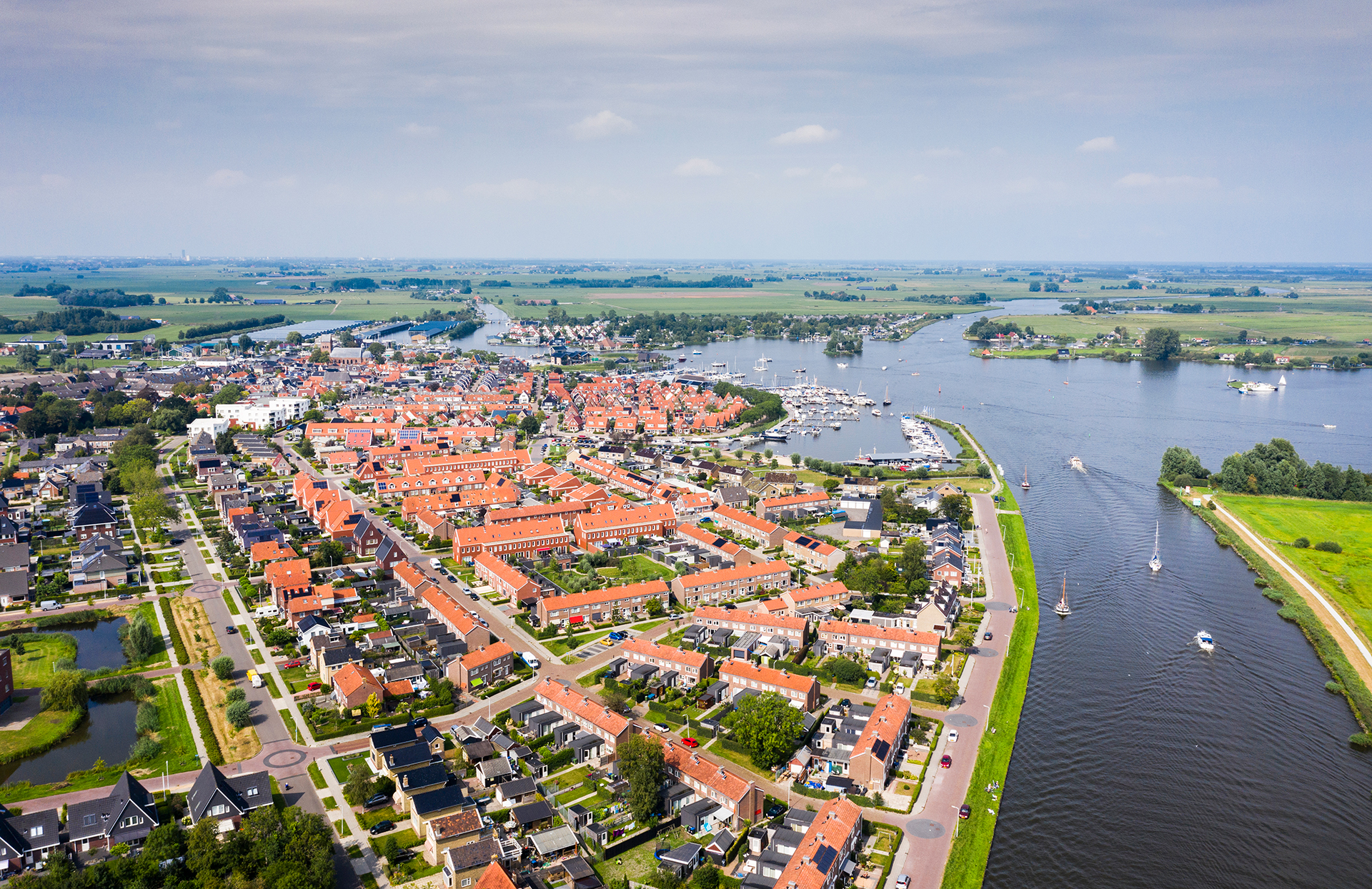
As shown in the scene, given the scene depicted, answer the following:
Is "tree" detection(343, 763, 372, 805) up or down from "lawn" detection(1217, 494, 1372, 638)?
down

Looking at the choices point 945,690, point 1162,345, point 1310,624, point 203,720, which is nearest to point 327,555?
point 203,720

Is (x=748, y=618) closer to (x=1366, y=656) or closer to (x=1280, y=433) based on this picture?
(x=1366, y=656)

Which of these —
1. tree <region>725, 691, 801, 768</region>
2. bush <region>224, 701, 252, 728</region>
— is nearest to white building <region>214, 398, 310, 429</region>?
bush <region>224, 701, 252, 728</region>

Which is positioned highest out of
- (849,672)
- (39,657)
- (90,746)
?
→ (849,672)

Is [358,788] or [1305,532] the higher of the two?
[1305,532]

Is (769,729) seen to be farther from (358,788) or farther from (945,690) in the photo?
(358,788)

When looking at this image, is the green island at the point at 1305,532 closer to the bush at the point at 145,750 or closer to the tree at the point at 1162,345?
the bush at the point at 145,750

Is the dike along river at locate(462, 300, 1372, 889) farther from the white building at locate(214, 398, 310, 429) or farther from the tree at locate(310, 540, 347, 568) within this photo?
the white building at locate(214, 398, 310, 429)
